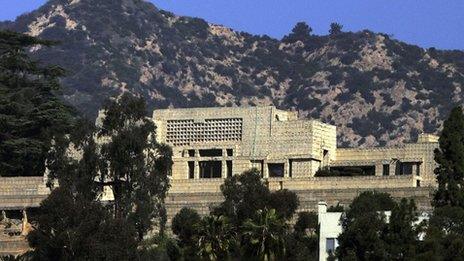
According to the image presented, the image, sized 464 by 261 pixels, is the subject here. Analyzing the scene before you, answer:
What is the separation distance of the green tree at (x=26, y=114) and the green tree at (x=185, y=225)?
14324 millimetres

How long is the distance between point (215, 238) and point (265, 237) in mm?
2773

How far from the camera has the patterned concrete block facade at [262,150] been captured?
125 metres

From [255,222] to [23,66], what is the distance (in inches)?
1684

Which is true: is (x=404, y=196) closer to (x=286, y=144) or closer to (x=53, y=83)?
(x=286, y=144)

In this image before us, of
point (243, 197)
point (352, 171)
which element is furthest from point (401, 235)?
point (352, 171)

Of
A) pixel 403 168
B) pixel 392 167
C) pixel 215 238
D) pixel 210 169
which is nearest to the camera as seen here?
pixel 215 238

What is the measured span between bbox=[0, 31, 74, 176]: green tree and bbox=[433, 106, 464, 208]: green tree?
2648 centimetres

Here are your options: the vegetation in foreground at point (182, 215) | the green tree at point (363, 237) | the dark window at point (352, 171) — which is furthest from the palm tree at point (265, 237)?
the dark window at point (352, 171)

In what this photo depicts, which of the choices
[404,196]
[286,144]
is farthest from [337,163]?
[404,196]

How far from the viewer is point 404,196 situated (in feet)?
383

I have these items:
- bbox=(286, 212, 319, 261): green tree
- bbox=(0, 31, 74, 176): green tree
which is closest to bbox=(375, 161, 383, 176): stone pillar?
bbox=(286, 212, 319, 261): green tree

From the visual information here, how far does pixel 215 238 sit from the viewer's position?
338ft

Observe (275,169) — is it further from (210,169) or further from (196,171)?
(196,171)

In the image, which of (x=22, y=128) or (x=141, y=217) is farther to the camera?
(x=22, y=128)
